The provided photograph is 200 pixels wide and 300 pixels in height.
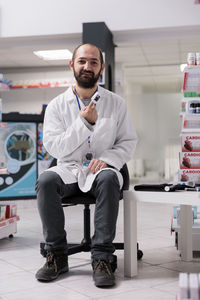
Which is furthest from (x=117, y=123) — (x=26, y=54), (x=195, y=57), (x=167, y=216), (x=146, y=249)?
(x=26, y=54)

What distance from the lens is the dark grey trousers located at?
2114mm

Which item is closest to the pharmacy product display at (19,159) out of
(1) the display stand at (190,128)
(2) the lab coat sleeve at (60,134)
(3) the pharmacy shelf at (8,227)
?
(3) the pharmacy shelf at (8,227)

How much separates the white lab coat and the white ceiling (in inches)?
140

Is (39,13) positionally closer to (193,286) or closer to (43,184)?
(43,184)

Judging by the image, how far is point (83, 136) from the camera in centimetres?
234

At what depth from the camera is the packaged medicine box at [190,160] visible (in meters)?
2.25

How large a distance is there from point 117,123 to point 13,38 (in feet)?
13.3

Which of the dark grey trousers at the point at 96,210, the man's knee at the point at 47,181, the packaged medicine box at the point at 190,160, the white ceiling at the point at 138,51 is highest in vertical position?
the white ceiling at the point at 138,51

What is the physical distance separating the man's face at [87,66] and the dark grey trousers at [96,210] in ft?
1.81

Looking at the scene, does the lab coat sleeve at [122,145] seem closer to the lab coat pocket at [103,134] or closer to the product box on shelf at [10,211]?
the lab coat pocket at [103,134]

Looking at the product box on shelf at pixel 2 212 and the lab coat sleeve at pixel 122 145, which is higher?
the lab coat sleeve at pixel 122 145

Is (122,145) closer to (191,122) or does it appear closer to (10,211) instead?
(191,122)

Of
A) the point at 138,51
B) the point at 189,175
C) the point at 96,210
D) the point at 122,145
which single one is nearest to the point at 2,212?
the point at 122,145

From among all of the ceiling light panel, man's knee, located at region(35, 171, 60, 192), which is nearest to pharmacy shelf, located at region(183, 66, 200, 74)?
man's knee, located at region(35, 171, 60, 192)
